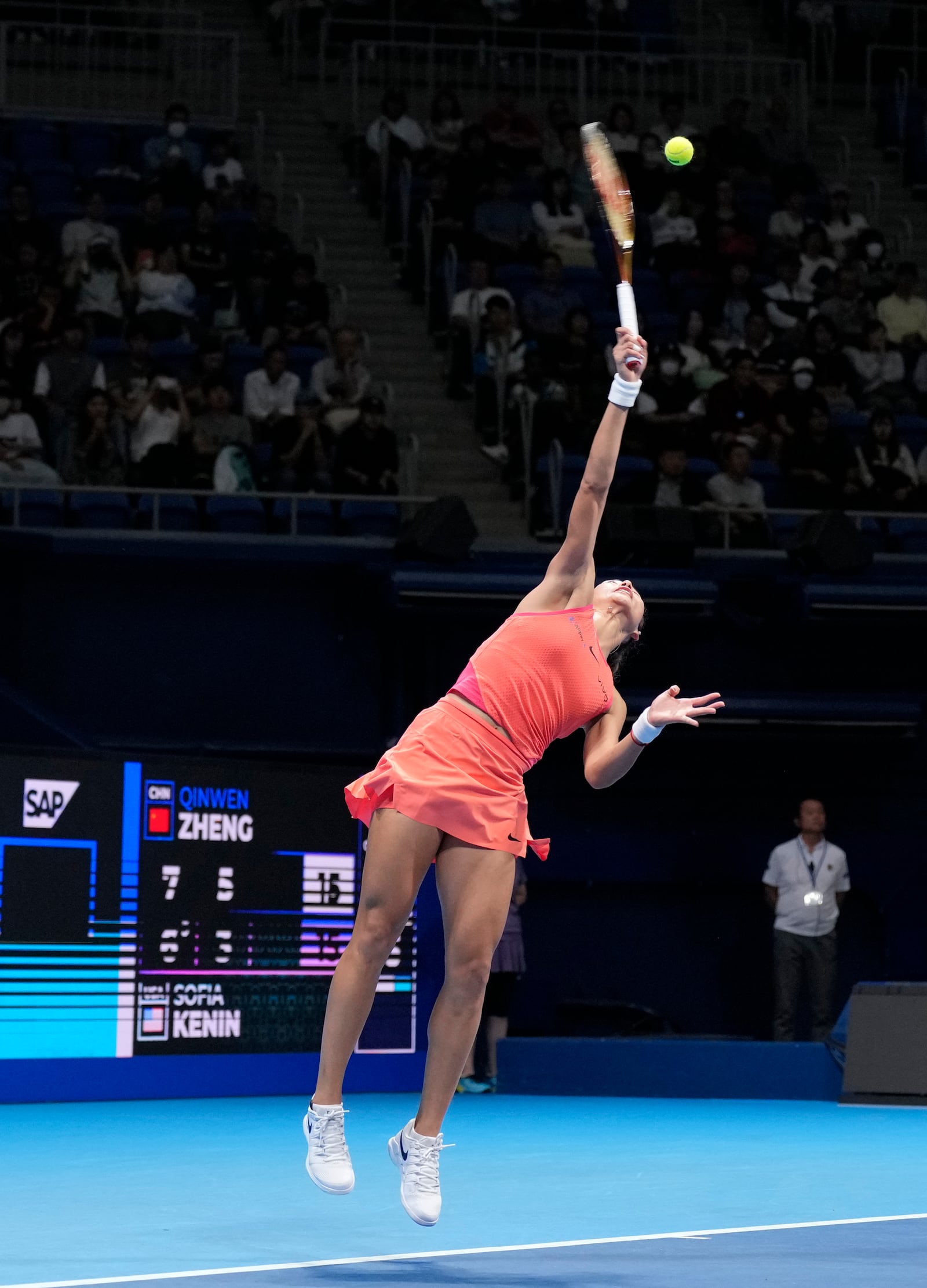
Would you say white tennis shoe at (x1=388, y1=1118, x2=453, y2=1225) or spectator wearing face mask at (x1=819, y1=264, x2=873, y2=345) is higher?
spectator wearing face mask at (x1=819, y1=264, x2=873, y2=345)

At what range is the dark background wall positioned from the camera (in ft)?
44.7

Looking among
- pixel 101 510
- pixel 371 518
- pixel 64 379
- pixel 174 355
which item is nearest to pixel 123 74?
pixel 174 355

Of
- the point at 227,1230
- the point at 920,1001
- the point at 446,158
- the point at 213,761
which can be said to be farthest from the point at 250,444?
the point at 227,1230

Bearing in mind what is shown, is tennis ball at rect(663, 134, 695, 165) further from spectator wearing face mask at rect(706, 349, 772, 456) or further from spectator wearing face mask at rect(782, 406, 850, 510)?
spectator wearing face mask at rect(706, 349, 772, 456)

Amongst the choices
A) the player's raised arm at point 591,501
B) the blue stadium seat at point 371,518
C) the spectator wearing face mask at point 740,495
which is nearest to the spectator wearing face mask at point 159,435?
the blue stadium seat at point 371,518

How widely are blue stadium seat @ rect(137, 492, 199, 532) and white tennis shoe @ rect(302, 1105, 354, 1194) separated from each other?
819 cm

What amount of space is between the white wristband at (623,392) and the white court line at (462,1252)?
2436mm

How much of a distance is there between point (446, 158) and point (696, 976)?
7558mm

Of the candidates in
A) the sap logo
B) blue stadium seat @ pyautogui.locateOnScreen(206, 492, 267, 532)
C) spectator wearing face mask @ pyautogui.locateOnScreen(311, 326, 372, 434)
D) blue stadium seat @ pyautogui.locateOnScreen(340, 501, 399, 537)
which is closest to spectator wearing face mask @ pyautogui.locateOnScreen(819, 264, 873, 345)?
spectator wearing face mask @ pyautogui.locateOnScreen(311, 326, 372, 434)

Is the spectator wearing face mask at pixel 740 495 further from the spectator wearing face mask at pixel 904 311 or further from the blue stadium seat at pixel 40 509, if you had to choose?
the blue stadium seat at pixel 40 509

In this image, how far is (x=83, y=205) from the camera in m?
16.3

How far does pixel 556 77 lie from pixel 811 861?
971 cm

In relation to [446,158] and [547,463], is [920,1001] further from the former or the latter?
[446,158]

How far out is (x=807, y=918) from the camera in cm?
1343
